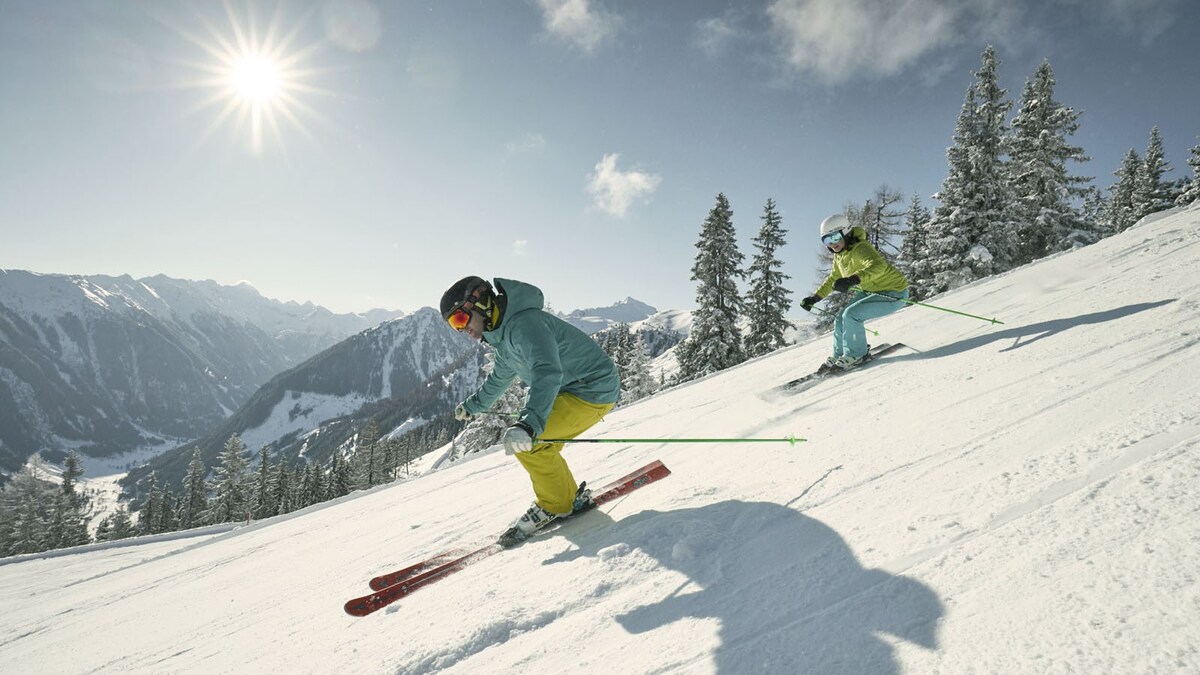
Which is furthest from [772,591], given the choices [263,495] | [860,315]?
[263,495]

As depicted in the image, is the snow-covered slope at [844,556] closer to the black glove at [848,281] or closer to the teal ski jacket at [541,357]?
the teal ski jacket at [541,357]

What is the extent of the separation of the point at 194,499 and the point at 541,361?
72.8 metres

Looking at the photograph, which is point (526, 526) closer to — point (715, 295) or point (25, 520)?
point (715, 295)

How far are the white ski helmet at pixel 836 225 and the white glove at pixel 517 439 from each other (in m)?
6.02

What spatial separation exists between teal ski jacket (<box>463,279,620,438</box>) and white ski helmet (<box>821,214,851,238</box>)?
4784 mm

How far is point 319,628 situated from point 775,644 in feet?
9.82

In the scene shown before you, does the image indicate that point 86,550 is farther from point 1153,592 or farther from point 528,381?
point 1153,592

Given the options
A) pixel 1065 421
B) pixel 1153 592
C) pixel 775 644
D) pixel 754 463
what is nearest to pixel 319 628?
pixel 775 644

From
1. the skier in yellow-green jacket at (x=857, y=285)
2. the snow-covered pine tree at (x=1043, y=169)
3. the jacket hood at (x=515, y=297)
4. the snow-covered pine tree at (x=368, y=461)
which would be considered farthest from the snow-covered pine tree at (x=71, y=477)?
the snow-covered pine tree at (x=1043, y=169)

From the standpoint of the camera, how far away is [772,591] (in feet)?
7.66

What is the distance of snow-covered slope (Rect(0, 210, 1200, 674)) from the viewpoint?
5.70ft

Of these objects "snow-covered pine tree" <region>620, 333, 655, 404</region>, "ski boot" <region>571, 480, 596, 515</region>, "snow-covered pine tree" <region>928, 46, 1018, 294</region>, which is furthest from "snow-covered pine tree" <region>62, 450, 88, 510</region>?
"snow-covered pine tree" <region>928, 46, 1018, 294</region>

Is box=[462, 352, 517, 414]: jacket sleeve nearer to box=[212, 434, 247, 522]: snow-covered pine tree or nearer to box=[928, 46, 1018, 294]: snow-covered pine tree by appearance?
box=[928, 46, 1018, 294]: snow-covered pine tree

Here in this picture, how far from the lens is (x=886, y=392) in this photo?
16.7 ft
